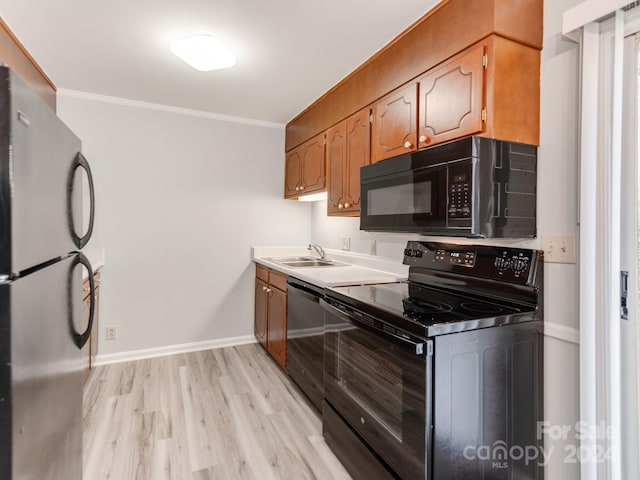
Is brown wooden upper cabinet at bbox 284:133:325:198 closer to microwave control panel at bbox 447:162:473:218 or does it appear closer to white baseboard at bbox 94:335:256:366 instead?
microwave control panel at bbox 447:162:473:218

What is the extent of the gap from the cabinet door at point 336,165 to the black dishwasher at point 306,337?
65 cm

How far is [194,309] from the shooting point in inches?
131

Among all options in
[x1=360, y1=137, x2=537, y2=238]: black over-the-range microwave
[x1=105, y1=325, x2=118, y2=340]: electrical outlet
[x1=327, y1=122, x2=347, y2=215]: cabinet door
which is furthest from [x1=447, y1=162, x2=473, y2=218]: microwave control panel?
[x1=105, y1=325, x2=118, y2=340]: electrical outlet

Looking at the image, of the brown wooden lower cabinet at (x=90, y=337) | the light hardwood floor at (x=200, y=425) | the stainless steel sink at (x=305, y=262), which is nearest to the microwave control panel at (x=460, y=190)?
the light hardwood floor at (x=200, y=425)

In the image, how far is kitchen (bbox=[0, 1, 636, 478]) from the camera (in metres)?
2.93

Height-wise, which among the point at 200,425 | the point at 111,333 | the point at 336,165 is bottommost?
the point at 200,425

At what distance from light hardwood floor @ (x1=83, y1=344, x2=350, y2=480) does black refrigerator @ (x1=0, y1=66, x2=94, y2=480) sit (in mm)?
645

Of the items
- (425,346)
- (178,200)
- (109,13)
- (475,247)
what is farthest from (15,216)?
(178,200)

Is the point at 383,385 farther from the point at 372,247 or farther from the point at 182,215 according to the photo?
the point at 182,215

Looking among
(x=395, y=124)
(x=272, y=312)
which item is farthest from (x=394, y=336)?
(x=272, y=312)

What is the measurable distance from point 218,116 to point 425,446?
3.22 metres

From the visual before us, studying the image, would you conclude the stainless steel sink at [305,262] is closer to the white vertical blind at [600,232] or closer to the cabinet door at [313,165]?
the cabinet door at [313,165]

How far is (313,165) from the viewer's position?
297cm

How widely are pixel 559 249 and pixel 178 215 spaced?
299 cm
